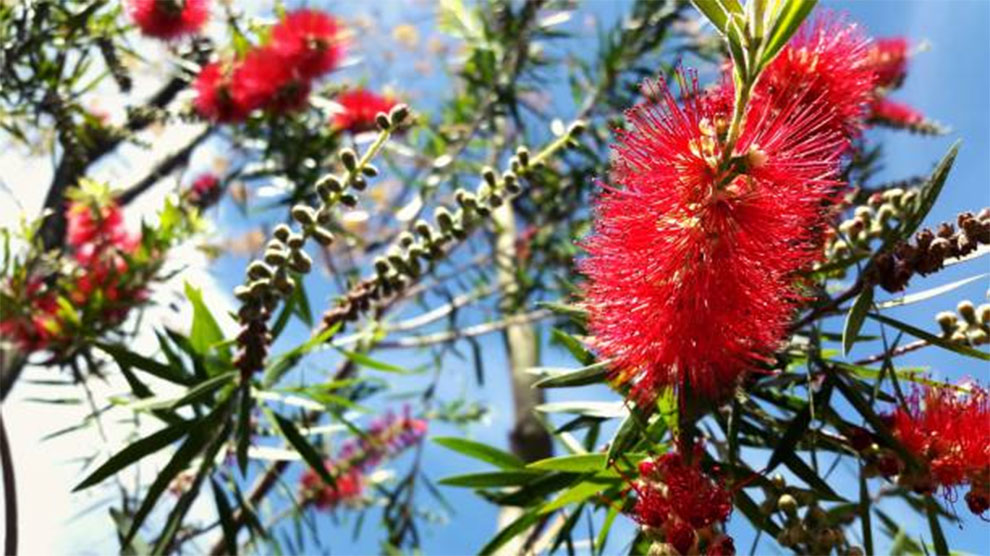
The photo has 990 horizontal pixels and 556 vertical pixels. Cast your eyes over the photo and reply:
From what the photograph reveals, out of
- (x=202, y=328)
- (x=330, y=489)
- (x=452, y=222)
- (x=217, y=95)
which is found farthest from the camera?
(x=330, y=489)

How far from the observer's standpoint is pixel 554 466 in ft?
3.26

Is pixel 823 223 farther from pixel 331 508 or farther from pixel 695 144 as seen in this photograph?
pixel 331 508

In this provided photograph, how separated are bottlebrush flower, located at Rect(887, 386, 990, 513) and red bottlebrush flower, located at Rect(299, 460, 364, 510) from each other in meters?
2.05

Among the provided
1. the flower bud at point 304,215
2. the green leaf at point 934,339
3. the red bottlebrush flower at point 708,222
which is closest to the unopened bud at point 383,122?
the flower bud at point 304,215

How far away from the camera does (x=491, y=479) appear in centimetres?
113

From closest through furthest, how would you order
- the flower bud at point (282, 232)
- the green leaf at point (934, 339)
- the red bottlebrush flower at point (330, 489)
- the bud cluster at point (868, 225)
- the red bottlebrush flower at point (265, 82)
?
1. the green leaf at point (934, 339)
2. the bud cluster at point (868, 225)
3. the flower bud at point (282, 232)
4. the red bottlebrush flower at point (265, 82)
5. the red bottlebrush flower at point (330, 489)

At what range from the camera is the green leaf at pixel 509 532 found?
1.15 meters

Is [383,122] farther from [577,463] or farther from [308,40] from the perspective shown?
[308,40]

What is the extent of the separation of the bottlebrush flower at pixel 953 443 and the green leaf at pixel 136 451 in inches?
32.1

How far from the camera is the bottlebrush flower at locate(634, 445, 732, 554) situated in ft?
2.60

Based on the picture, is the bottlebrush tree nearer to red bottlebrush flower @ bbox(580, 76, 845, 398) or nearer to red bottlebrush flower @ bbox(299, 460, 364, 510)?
red bottlebrush flower @ bbox(580, 76, 845, 398)

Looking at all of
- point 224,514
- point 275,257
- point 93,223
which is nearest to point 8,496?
point 224,514

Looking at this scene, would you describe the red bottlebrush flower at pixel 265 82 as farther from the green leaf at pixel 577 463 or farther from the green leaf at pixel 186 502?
the green leaf at pixel 577 463

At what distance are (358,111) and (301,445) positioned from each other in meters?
1.50
